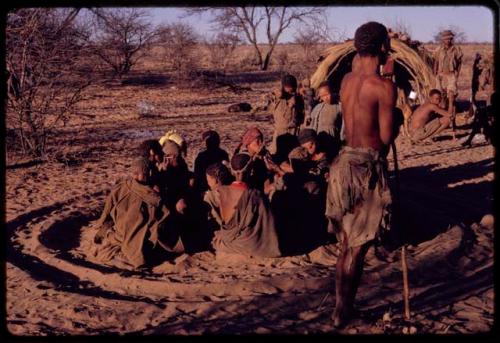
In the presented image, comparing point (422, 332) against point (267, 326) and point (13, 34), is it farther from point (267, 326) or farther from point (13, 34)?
point (13, 34)

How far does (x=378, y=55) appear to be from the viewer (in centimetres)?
376

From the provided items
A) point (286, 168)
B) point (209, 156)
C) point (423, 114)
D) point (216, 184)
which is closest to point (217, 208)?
point (216, 184)

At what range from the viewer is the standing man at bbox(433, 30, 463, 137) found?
38.2ft

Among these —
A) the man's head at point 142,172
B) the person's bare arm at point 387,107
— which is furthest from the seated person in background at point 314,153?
the person's bare arm at point 387,107

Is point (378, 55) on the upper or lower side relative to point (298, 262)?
upper

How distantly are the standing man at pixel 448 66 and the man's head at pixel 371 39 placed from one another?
834 cm

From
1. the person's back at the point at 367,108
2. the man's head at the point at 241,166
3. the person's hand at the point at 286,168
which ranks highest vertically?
the person's back at the point at 367,108

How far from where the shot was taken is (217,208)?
5.50m

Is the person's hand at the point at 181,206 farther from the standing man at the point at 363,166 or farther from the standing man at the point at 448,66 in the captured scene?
the standing man at the point at 448,66

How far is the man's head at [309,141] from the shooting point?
635cm

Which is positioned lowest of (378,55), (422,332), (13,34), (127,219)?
(422,332)

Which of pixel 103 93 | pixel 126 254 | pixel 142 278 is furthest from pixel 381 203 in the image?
pixel 103 93

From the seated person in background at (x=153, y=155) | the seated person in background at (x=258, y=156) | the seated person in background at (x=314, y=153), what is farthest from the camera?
the seated person in background at (x=314, y=153)

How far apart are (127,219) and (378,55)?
2813 mm
